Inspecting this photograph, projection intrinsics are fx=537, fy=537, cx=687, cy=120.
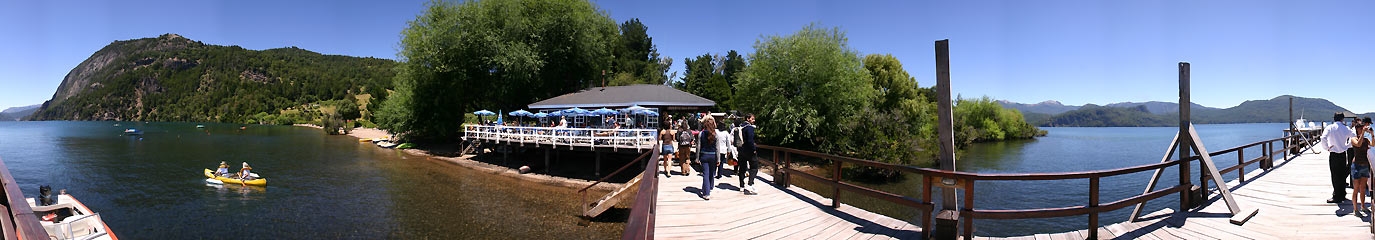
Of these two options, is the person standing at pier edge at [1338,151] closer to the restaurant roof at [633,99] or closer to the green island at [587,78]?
the green island at [587,78]

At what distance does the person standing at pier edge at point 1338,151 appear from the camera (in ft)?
26.0

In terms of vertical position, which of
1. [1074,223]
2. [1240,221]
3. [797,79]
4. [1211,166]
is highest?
[797,79]

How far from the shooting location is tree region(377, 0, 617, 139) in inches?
1389

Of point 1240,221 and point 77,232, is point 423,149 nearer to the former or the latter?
point 77,232

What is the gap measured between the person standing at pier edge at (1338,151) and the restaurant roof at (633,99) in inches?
885

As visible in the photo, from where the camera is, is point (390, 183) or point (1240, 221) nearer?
point (1240, 221)

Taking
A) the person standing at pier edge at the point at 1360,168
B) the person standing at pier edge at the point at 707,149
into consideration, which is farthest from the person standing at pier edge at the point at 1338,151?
the person standing at pier edge at the point at 707,149

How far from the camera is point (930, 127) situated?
44344mm

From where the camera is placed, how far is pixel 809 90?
108 ft

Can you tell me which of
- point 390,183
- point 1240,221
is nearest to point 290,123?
point 390,183

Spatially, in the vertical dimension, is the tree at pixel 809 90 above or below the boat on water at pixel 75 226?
above

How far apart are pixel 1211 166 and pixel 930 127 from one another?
39.1m

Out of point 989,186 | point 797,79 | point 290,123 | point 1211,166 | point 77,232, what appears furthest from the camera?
point 290,123

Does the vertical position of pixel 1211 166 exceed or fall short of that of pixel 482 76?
it falls short
